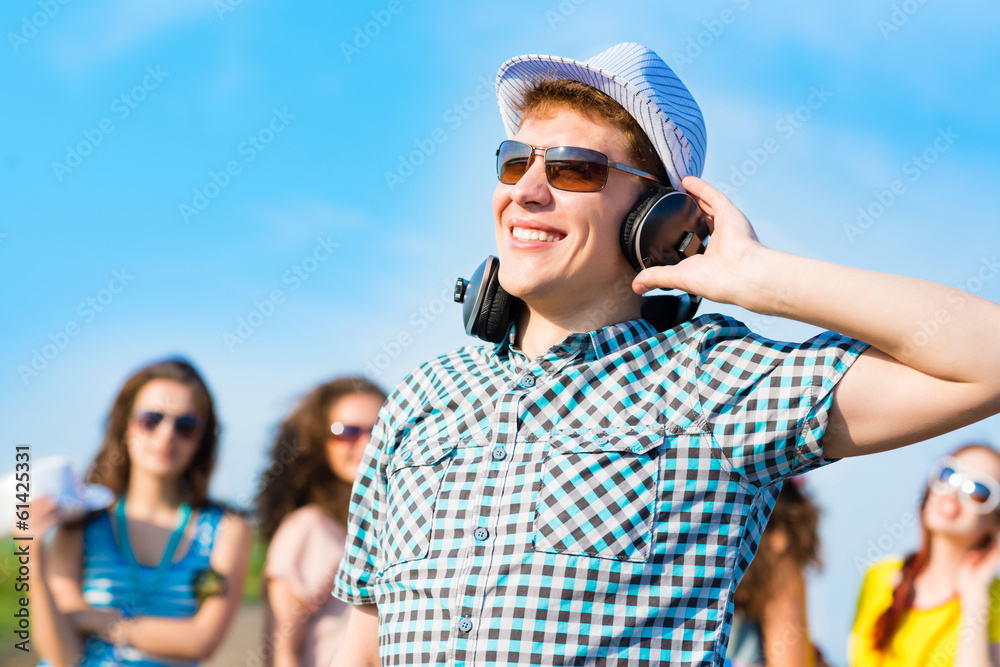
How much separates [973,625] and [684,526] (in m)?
3.53

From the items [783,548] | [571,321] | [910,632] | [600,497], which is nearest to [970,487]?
[910,632]

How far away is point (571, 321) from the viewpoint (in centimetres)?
208

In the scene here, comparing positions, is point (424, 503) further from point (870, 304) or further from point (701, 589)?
point (870, 304)

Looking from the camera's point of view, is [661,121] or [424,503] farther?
[661,121]

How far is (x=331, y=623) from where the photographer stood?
4.73 metres

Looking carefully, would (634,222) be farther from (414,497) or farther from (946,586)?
(946,586)

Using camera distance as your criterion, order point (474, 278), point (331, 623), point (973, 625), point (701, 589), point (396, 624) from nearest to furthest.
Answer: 1. point (701, 589)
2. point (396, 624)
3. point (474, 278)
4. point (973, 625)
5. point (331, 623)

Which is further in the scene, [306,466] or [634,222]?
[306,466]

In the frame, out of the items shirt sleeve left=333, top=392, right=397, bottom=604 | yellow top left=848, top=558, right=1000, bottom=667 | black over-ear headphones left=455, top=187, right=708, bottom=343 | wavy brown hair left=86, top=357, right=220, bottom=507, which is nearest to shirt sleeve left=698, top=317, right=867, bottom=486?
black over-ear headphones left=455, top=187, right=708, bottom=343

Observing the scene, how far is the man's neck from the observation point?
2.08 metres

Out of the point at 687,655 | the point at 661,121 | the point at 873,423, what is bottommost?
the point at 687,655

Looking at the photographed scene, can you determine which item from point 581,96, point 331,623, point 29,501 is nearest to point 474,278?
point 581,96

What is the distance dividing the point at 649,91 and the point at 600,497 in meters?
0.93

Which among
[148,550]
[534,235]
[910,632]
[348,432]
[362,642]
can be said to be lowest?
[362,642]
